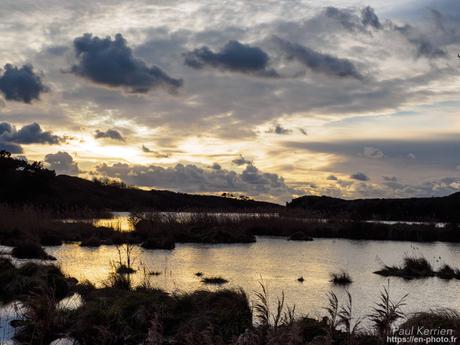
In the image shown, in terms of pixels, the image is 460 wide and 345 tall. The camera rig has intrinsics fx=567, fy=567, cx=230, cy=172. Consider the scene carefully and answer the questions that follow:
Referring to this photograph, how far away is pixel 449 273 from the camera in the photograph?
22.6 meters

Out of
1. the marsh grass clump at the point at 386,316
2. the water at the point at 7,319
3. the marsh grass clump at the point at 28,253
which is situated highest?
the marsh grass clump at the point at 386,316

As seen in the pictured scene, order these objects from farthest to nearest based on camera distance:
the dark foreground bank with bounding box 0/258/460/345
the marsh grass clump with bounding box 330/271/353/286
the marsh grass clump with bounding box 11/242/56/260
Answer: the marsh grass clump with bounding box 11/242/56/260 < the marsh grass clump with bounding box 330/271/353/286 < the dark foreground bank with bounding box 0/258/460/345

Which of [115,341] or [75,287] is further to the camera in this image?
[75,287]

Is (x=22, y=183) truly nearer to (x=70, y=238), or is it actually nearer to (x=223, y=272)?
(x=70, y=238)

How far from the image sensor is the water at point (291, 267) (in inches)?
682

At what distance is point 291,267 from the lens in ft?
78.3

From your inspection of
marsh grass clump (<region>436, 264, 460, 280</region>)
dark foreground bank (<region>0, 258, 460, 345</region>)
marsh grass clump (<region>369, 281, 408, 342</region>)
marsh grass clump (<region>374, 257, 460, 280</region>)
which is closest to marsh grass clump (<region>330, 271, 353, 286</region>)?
marsh grass clump (<region>374, 257, 460, 280</region>)

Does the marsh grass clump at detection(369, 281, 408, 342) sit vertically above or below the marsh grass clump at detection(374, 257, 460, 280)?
above

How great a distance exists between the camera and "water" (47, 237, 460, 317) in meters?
17.3

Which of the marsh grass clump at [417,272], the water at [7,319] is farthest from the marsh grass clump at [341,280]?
the water at [7,319]

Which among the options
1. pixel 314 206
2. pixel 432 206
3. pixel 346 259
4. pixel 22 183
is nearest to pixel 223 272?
pixel 346 259

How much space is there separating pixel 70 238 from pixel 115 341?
24.8 meters

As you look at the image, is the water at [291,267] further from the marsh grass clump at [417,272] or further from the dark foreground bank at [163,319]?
the dark foreground bank at [163,319]

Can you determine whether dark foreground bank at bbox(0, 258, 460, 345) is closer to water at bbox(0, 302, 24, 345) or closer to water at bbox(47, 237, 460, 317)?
water at bbox(0, 302, 24, 345)
